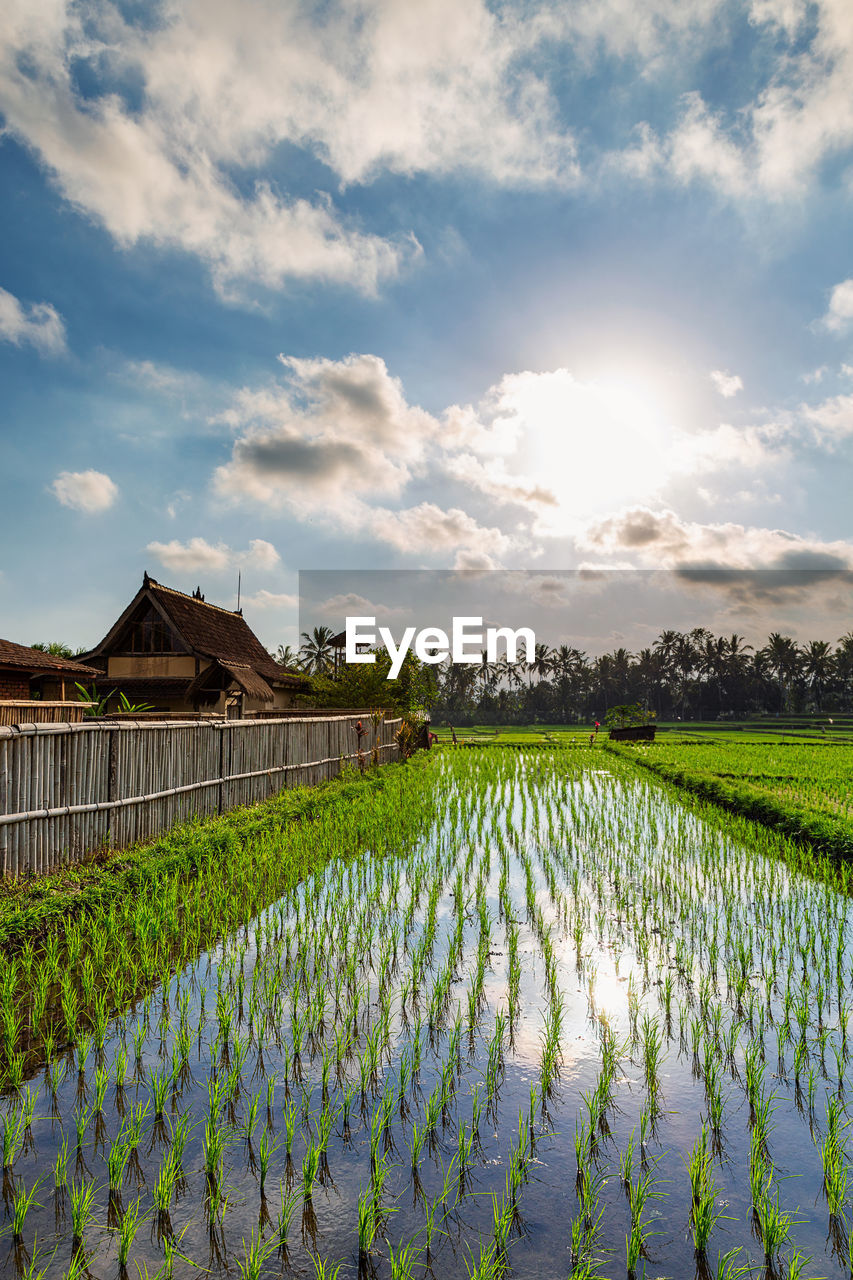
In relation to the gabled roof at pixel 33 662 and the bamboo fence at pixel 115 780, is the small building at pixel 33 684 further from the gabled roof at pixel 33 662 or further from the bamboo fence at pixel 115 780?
the bamboo fence at pixel 115 780

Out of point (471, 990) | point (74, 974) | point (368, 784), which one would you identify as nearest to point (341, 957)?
point (471, 990)

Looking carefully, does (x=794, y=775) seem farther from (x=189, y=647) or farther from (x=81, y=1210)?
(x=189, y=647)

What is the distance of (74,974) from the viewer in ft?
15.2

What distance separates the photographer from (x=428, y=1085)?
3381 mm

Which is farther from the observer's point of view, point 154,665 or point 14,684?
point 154,665

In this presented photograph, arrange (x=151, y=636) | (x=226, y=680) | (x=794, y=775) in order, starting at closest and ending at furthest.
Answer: (x=794, y=775) < (x=226, y=680) < (x=151, y=636)

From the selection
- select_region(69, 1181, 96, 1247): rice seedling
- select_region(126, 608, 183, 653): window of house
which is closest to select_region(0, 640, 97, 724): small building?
select_region(126, 608, 183, 653): window of house

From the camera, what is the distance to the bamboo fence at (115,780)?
6012mm

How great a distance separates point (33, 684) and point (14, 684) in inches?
124

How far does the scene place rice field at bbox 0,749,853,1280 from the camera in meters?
2.39

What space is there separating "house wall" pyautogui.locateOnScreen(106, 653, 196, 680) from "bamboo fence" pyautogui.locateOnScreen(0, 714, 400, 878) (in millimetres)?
12214

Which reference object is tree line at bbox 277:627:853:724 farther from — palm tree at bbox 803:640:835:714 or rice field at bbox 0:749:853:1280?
rice field at bbox 0:749:853:1280

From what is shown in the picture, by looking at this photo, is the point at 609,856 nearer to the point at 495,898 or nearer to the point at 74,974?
the point at 495,898

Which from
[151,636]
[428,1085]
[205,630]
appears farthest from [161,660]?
[428,1085]
